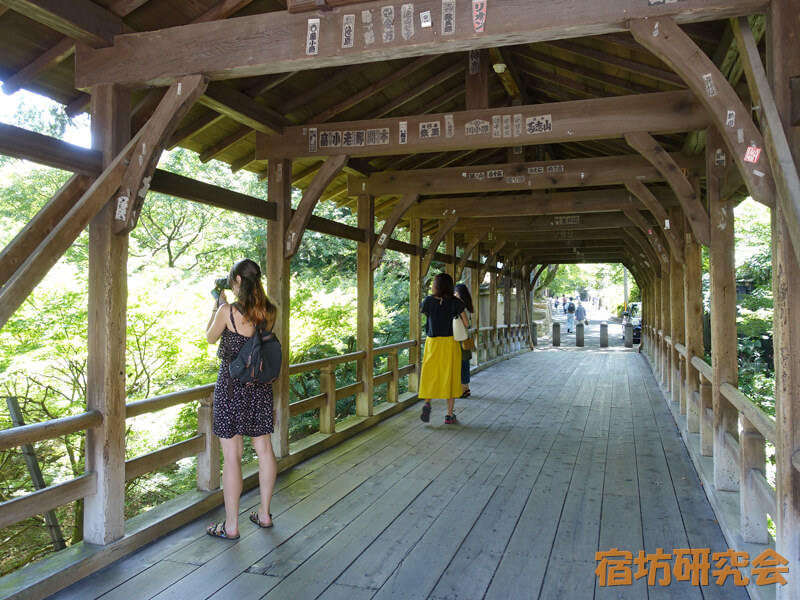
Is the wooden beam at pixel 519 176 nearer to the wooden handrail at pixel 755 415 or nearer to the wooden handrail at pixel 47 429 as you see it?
the wooden handrail at pixel 755 415

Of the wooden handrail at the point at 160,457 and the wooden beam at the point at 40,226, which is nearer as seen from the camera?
the wooden beam at the point at 40,226

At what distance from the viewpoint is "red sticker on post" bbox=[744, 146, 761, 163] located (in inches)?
88.0

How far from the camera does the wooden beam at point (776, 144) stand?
1.97 m

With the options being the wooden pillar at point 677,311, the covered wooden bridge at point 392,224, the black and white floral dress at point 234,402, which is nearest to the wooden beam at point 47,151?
the covered wooden bridge at point 392,224

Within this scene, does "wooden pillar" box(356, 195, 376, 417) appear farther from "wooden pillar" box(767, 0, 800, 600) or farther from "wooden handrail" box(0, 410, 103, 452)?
"wooden pillar" box(767, 0, 800, 600)

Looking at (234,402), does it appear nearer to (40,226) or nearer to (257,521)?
(257,521)

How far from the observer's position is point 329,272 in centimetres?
1327

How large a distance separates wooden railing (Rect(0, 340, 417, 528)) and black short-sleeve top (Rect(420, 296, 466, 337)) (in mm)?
1115

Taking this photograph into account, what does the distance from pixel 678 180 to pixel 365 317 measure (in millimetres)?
3187

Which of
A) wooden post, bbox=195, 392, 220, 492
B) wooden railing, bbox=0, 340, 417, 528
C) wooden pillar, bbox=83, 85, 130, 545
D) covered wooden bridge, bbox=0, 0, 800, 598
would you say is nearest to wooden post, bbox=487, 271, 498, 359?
covered wooden bridge, bbox=0, 0, 800, 598

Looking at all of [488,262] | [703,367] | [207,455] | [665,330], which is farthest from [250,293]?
[488,262]

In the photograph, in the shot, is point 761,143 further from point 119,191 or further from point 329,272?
point 329,272

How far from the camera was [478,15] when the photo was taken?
254cm

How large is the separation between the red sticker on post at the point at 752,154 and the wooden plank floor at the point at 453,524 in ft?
5.93
